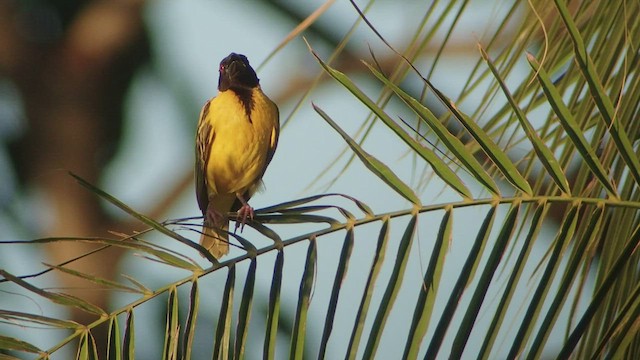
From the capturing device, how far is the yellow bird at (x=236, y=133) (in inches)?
125

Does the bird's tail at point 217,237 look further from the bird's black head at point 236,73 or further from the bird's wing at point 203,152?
the bird's black head at point 236,73

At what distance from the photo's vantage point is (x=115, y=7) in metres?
7.62

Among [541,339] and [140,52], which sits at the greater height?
[140,52]

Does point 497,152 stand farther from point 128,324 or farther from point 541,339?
point 128,324

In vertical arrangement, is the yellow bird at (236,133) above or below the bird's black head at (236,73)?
below

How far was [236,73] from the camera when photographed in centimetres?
325

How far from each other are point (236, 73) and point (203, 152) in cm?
28

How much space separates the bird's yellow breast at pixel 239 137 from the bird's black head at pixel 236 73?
0.03 meters

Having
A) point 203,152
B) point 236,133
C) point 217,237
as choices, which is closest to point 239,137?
point 236,133

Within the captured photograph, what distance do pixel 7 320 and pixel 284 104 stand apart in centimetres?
453

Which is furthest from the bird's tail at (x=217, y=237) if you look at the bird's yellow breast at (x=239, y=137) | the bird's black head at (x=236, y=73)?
the bird's black head at (x=236, y=73)

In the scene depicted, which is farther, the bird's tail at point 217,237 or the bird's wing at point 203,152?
the bird's wing at point 203,152

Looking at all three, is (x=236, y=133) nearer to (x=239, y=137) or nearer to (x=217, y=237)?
(x=239, y=137)

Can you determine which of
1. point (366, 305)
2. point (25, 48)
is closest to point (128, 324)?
point (366, 305)
